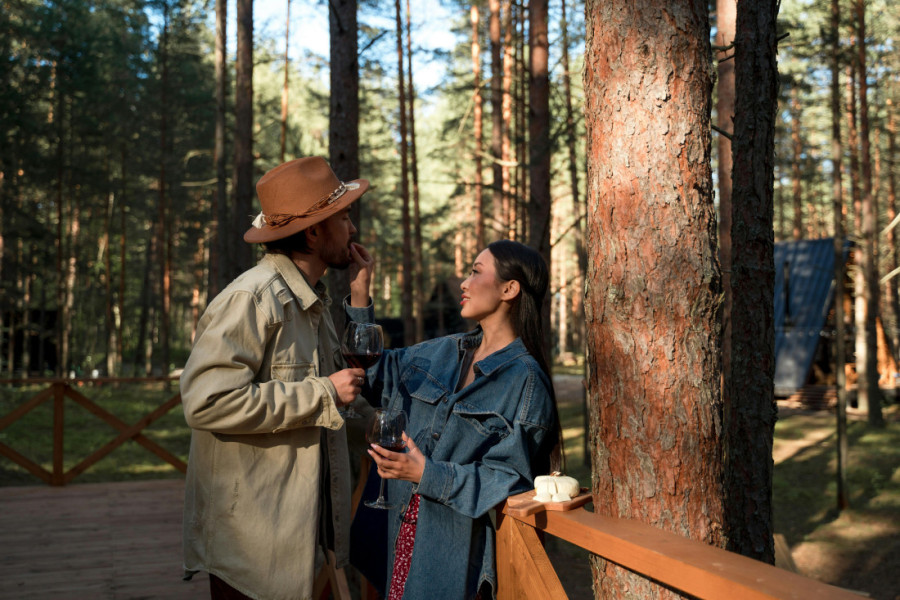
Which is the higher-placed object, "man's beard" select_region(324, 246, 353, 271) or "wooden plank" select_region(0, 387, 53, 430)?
"man's beard" select_region(324, 246, 353, 271)

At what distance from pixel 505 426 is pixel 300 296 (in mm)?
772

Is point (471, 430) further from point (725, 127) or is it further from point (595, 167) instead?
point (725, 127)

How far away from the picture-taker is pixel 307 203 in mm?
2490

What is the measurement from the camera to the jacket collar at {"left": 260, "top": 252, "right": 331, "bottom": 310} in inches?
96.9

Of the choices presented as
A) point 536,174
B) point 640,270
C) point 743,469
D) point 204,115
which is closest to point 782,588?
point 640,270

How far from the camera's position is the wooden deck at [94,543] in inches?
186

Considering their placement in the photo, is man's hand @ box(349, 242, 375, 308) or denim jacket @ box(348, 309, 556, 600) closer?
denim jacket @ box(348, 309, 556, 600)

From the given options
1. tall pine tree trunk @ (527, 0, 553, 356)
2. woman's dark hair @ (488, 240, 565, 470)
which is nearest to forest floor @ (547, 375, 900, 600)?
tall pine tree trunk @ (527, 0, 553, 356)

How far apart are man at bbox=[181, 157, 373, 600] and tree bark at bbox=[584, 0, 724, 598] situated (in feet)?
2.66

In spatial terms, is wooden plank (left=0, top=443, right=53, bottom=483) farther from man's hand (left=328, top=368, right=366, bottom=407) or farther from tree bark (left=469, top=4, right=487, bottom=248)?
tree bark (left=469, top=4, right=487, bottom=248)

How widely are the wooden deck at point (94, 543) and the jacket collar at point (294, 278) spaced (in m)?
2.94

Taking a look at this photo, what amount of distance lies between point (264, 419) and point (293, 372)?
0.25m

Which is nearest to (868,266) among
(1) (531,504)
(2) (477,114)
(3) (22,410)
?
(2) (477,114)

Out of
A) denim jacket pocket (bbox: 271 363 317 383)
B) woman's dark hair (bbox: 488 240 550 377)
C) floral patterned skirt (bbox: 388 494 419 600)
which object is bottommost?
floral patterned skirt (bbox: 388 494 419 600)
